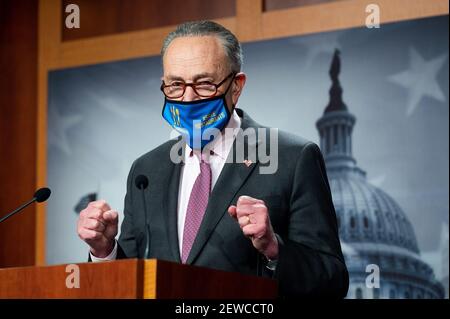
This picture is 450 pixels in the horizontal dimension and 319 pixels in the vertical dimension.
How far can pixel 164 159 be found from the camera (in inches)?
114

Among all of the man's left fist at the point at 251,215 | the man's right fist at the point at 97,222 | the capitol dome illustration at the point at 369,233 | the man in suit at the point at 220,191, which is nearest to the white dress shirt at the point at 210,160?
the man in suit at the point at 220,191

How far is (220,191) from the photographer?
266cm

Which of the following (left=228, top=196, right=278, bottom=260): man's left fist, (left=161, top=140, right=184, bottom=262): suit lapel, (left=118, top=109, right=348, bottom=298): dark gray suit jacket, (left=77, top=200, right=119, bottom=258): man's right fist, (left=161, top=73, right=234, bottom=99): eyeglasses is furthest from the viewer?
(left=161, top=73, right=234, bottom=99): eyeglasses

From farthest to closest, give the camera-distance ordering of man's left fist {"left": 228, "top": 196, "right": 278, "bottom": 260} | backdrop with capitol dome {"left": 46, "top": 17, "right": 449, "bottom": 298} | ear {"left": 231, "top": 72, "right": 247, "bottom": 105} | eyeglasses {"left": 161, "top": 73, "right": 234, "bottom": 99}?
backdrop with capitol dome {"left": 46, "top": 17, "right": 449, "bottom": 298}
ear {"left": 231, "top": 72, "right": 247, "bottom": 105}
eyeglasses {"left": 161, "top": 73, "right": 234, "bottom": 99}
man's left fist {"left": 228, "top": 196, "right": 278, "bottom": 260}

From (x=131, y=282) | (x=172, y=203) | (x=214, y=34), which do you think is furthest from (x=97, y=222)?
(x=214, y=34)

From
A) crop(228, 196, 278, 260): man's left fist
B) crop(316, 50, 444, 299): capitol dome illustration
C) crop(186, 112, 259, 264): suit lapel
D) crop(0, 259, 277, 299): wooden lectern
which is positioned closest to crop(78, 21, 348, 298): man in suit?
crop(186, 112, 259, 264): suit lapel

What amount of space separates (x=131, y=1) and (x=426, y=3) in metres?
1.89

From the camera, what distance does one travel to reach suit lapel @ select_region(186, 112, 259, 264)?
2.59m

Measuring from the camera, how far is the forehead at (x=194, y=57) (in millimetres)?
2719

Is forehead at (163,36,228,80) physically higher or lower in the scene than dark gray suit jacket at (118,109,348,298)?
higher

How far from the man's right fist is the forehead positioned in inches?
21.6

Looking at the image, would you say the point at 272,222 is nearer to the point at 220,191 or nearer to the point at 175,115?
the point at 220,191

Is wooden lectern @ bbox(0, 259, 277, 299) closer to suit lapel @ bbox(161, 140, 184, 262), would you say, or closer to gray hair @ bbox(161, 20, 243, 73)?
suit lapel @ bbox(161, 140, 184, 262)

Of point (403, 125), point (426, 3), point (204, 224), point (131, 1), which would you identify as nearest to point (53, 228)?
point (131, 1)
